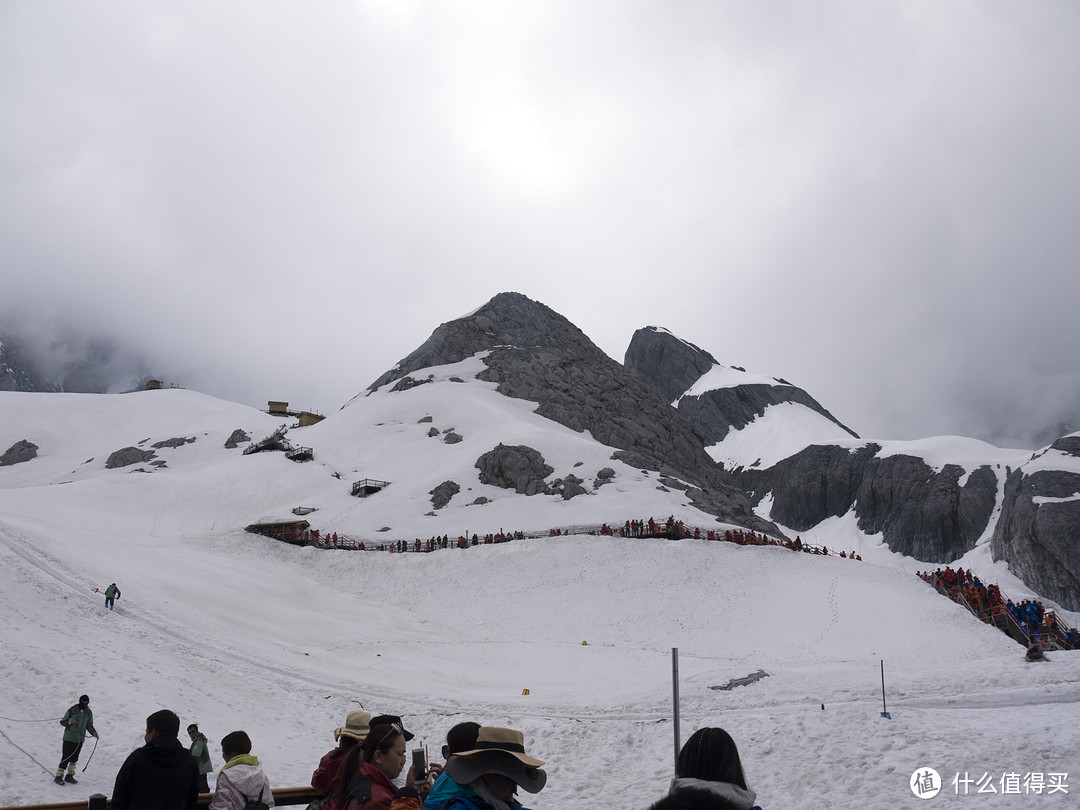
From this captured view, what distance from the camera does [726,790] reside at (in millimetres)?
3264

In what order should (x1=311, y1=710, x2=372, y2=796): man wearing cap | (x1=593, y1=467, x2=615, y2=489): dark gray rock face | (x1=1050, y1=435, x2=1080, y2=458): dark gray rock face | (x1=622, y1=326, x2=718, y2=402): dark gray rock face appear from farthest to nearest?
1. (x1=622, y1=326, x2=718, y2=402): dark gray rock face
2. (x1=1050, y1=435, x2=1080, y2=458): dark gray rock face
3. (x1=593, y1=467, x2=615, y2=489): dark gray rock face
4. (x1=311, y1=710, x2=372, y2=796): man wearing cap

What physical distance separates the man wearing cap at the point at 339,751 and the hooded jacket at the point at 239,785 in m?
0.86

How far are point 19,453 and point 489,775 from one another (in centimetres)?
10208

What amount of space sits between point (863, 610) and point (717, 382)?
136019 millimetres

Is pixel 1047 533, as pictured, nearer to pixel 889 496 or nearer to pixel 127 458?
pixel 889 496

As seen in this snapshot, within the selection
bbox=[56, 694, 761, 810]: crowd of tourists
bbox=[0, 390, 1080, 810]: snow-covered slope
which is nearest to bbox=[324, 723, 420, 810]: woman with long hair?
bbox=[56, 694, 761, 810]: crowd of tourists

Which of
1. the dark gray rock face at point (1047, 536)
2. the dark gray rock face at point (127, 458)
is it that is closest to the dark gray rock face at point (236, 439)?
the dark gray rock face at point (127, 458)

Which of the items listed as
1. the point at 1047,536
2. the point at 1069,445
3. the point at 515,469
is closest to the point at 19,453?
the point at 515,469

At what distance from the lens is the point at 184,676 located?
17406 millimetres

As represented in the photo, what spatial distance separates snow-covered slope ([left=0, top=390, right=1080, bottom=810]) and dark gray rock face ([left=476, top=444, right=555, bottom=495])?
139cm

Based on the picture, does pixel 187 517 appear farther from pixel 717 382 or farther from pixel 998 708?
pixel 717 382

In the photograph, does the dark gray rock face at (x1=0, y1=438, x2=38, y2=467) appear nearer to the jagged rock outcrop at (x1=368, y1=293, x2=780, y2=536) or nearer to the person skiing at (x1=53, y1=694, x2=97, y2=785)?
the jagged rock outcrop at (x1=368, y1=293, x2=780, y2=536)

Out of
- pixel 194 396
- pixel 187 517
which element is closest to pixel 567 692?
pixel 187 517

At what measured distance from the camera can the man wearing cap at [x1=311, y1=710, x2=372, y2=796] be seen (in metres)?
5.38
